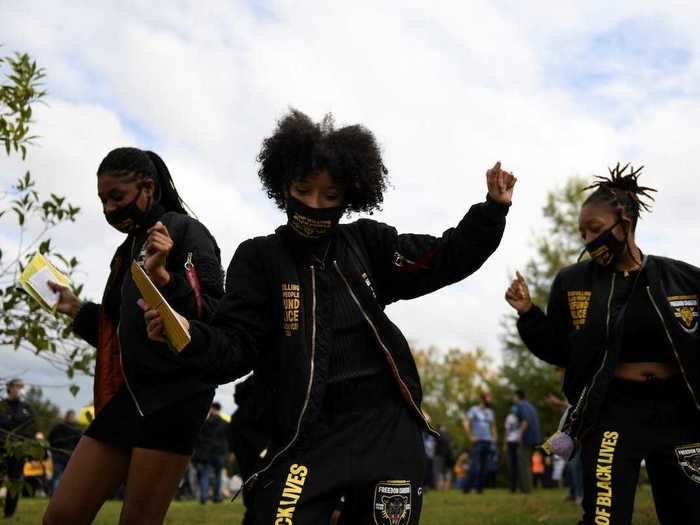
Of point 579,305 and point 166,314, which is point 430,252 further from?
point 579,305

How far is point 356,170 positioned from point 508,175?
62 centimetres

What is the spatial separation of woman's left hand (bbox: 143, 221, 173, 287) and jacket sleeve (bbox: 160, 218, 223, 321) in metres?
0.21

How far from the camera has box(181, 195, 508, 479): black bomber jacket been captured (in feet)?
12.7

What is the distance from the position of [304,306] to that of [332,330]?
0.14 meters

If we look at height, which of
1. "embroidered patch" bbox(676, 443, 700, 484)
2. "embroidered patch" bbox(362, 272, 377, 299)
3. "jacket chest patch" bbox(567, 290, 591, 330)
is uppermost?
"jacket chest patch" bbox(567, 290, 591, 330)

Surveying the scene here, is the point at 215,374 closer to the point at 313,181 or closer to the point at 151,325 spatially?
the point at 151,325

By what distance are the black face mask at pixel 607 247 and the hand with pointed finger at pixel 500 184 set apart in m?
2.11

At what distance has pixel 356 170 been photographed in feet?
13.9

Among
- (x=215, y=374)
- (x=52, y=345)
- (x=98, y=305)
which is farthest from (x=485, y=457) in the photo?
(x=215, y=374)

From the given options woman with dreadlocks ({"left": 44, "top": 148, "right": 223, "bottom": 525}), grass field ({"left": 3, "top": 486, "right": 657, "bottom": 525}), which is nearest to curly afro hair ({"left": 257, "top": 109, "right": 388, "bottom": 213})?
woman with dreadlocks ({"left": 44, "top": 148, "right": 223, "bottom": 525})

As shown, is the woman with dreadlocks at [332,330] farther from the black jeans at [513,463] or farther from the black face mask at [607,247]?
the black jeans at [513,463]

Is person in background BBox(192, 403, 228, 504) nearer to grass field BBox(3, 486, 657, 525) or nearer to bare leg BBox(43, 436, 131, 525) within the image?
grass field BBox(3, 486, 657, 525)

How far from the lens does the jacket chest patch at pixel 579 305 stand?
5945 mm

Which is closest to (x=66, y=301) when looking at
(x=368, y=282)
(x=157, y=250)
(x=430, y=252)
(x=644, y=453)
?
(x=157, y=250)
